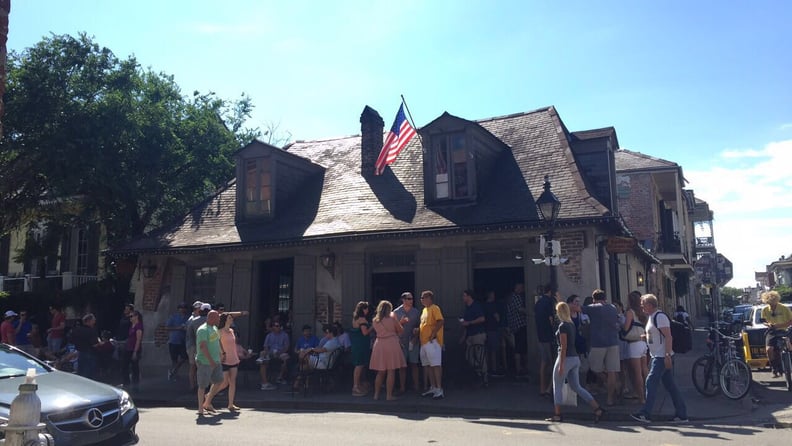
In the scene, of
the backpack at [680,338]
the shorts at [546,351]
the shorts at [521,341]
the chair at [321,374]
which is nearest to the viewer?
the backpack at [680,338]

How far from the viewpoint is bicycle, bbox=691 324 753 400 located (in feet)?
30.6

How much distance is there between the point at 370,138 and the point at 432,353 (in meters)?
7.97

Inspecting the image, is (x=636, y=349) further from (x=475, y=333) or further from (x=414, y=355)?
(x=414, y=355)

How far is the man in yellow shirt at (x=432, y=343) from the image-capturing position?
1048 cm

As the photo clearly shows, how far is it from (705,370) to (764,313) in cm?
244

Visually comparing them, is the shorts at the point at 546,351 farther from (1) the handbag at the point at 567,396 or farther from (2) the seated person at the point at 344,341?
(2) the seated person at the point at 344,341

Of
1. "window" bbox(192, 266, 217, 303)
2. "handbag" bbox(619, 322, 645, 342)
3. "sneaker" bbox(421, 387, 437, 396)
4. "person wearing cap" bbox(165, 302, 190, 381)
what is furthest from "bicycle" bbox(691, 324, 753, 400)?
"window" bbox(192, 266, 217, 303)

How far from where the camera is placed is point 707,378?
9844 mm

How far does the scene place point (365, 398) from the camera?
10875 mm

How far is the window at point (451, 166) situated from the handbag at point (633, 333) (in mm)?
4843

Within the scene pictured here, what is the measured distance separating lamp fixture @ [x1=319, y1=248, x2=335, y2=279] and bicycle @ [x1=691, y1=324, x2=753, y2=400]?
7657 mm

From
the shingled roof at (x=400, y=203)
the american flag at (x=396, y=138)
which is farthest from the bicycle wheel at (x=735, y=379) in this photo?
the american flag at (x=396, y=138)

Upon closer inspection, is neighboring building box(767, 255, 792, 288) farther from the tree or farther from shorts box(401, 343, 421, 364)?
shorts box(401, 343, 421, 364)

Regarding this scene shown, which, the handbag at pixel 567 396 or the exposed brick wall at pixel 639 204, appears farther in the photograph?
the exposed brick wall at pixel 639 204
